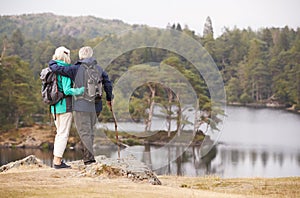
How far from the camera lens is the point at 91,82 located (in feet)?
22.4

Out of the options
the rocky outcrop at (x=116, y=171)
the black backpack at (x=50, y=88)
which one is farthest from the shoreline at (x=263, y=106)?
the black backpack at (x=50, y=88)

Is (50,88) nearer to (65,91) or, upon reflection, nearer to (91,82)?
(65,91)

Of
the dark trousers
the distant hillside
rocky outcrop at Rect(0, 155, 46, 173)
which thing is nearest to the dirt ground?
the dark trousers

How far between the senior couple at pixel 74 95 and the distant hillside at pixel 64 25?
120m

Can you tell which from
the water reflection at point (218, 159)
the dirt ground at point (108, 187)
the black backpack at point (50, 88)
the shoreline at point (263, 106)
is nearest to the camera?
the dirt ground at point (108, 187)

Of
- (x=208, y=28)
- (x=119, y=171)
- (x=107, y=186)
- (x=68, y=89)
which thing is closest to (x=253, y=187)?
(x=119, y=171)

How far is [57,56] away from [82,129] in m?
1.09

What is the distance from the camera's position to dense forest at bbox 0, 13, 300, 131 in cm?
2800

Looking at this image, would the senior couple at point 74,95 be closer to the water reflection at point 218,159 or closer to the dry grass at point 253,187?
the dry grass at point 253,187

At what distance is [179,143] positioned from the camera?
28.8 metres

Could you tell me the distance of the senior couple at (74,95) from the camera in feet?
22.1

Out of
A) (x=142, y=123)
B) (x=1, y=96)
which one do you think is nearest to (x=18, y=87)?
(x=1, y=96)

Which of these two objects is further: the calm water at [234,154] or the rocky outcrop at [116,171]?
the calm water at [234,154]

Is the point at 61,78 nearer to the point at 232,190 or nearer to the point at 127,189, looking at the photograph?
the point at 127,189
